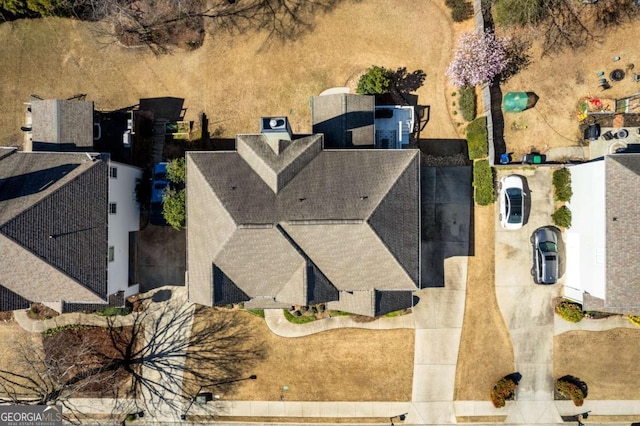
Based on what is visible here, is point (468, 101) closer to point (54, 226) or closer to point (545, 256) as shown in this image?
point (545, 256)

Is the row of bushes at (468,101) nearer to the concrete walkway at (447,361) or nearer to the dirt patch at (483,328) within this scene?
the dirt patch at (483,328)

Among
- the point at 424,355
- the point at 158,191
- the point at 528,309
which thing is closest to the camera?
the point at 158,191

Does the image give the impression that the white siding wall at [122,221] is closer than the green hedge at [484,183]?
Yes

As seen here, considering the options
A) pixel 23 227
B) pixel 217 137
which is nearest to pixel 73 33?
pixel 217 137

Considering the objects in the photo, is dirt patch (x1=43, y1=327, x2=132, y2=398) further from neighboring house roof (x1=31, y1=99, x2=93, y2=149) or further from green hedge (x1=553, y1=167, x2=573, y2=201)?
green hedge (x1=553, y1=167, x2=573, y2=201)

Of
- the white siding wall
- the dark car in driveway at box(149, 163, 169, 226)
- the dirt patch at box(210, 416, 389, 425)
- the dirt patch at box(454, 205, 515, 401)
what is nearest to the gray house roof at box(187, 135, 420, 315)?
the dark car in driveway at box(149, 163, 169, 226)

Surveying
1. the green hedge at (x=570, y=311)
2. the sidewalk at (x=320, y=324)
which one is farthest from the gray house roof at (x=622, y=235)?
the sidewalk at (x=320, y=324)

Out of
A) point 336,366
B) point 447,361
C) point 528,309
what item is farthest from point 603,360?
point 336,366
